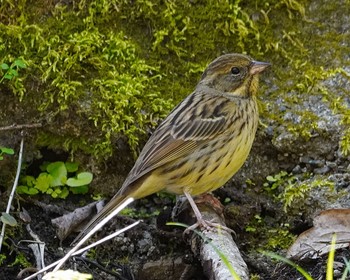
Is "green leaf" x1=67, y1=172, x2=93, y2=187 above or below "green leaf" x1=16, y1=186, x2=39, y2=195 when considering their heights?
above

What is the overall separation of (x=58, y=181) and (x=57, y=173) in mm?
53

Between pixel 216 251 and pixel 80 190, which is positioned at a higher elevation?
pixel 216 251

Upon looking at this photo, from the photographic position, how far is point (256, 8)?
588 centimetres

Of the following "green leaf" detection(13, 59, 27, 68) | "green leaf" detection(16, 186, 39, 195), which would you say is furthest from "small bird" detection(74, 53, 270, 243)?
"green leaf" detection(13, 59, 27, 68)

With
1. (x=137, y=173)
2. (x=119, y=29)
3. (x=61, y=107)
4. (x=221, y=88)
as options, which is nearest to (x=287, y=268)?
(x=137, y=173)

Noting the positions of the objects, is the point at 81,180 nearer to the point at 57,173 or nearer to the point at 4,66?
the point at 57,173

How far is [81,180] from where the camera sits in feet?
17.4

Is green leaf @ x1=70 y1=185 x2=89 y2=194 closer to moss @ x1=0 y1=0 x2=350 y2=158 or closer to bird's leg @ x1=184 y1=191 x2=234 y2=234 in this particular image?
moss @ x1=0 y1=0 x2=350 y2=158

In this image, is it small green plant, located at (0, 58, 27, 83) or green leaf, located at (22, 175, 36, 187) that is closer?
small green plant, located at (0, 58, 27, 83)

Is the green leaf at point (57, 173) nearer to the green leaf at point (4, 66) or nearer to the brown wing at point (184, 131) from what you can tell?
the brown wing at point (184, 131)

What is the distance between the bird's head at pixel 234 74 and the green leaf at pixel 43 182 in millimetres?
1158

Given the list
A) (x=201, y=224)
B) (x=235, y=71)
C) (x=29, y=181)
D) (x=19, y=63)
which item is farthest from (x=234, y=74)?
(x=29, y=181)

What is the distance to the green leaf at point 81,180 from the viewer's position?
5.28 metres

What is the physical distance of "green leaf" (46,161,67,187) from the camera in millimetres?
5348
